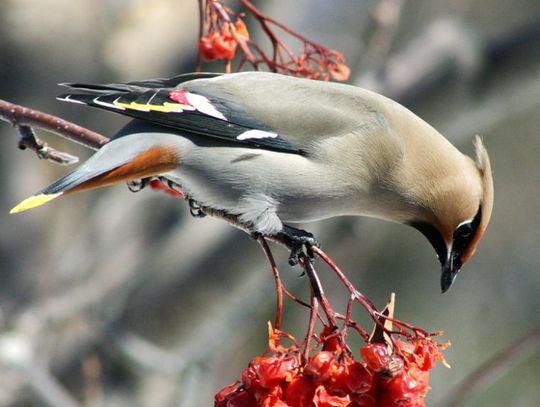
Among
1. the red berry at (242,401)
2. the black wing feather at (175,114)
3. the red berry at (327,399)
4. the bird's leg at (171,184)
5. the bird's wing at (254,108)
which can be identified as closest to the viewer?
the red berry at (327,399)

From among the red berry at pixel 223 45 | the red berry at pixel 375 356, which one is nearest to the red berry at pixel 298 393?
the red berry at pixel 375 356

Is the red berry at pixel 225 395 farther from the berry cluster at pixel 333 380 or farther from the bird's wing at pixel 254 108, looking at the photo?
the bird's wing at pixel 254 108

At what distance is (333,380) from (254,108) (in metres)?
1.01

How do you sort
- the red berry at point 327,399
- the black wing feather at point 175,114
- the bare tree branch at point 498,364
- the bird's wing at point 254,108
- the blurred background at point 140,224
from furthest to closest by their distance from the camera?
the blurred background at point 140,224 < the bare tree branch at point 498,364 < the bird's wing at point 254,108 < the black wing feather at point 175,114 < the red berry at point 327,399

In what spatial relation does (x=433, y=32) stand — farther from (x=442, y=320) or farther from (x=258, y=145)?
(x=442, y=320)

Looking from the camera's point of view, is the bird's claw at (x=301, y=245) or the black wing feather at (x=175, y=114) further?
the black wing feather at (x=175, y=114)

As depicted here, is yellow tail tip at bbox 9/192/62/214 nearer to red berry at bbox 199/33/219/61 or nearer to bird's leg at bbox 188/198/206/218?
bird's leg at bbox 188/198/206/218

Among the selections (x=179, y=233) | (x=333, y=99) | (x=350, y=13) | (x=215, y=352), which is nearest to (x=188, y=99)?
(x=333, y=99)

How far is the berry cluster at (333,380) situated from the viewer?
2354mm

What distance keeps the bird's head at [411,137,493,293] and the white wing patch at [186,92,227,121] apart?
71 cm

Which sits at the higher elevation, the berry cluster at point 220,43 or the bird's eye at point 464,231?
the berry cluster at point 220,43

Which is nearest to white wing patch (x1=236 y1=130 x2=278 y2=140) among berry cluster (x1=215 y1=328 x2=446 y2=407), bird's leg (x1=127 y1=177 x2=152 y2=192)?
bird's leg (x1=127 y1=177 x2=152 y2=192)

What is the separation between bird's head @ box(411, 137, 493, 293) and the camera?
320cm

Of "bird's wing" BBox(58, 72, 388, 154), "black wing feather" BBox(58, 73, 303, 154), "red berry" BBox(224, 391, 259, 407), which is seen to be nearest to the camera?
"red berry" BBox(224, 391, 259, 407)
